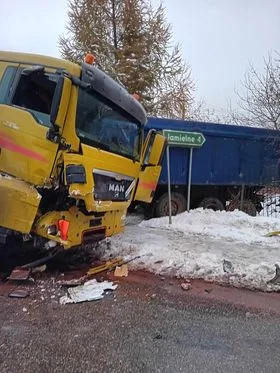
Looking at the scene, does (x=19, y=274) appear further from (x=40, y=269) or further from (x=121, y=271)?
(x=121, y=271)

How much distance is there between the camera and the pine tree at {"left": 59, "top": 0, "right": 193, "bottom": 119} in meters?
19.0

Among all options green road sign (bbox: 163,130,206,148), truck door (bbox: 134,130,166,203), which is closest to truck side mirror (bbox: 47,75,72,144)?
truck door (bbox: 134,130,166,203)

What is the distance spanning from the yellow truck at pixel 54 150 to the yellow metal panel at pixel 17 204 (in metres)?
0.01

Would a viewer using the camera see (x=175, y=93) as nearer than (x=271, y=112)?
No

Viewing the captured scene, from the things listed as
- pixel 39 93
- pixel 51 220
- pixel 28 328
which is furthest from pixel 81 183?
pixel 28 328

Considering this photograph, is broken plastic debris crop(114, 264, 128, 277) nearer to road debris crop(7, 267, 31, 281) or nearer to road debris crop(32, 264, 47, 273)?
road debris crop(32, 264, 47, 273)

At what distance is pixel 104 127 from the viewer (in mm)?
5852

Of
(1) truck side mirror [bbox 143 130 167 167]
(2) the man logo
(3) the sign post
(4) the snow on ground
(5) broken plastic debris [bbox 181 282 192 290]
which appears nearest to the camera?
(5) broken plastic debris [bbox 181 282 192 290]

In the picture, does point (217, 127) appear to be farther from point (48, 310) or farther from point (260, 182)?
point (48, 310)

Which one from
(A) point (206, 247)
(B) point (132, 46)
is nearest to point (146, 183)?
(A) point (206, 247)

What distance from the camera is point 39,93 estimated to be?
542 centimetres

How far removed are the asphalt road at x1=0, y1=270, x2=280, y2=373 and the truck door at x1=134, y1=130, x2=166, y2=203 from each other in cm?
214

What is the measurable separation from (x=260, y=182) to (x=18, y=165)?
9.70 metres

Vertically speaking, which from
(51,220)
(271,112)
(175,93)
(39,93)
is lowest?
(51,220)
